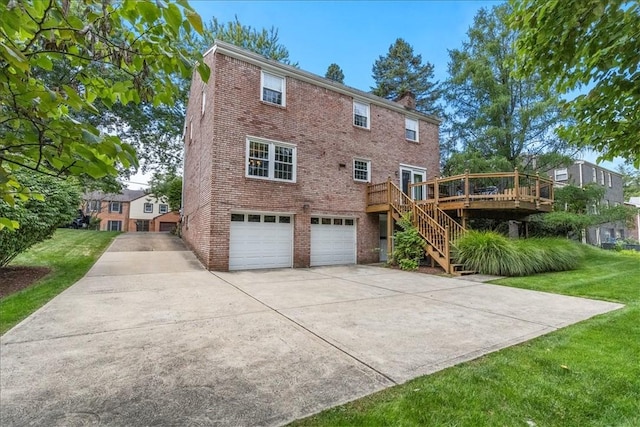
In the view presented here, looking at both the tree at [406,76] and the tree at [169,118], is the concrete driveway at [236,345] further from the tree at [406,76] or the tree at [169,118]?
the tree at [406,76]

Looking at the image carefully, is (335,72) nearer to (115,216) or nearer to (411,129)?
(411,129)

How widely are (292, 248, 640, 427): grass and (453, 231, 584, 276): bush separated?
5.67 metres

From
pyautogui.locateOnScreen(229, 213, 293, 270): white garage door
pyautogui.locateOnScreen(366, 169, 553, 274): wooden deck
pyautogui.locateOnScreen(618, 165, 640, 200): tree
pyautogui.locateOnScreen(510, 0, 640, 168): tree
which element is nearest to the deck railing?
pyautogui.locateOnScreen(366, 169, 553, 274): wooden deck

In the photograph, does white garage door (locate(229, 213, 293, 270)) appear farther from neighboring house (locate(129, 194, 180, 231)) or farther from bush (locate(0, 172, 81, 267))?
neighboring house (locate(129, 194, 180, 231))

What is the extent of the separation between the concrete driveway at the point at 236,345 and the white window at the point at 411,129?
10037 millimetres

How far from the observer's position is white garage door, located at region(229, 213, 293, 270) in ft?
35.5

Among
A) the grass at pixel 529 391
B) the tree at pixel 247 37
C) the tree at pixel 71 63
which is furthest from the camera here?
the tree at pixel 247 37

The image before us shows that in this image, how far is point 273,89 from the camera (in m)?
12.0

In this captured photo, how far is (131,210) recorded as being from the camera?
40844 millimetres

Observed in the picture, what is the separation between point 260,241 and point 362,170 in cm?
550

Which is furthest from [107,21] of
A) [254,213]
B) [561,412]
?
[254,213]

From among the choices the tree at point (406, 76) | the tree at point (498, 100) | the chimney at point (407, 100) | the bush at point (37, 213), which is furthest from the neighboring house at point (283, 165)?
the tree at point (406, 76)

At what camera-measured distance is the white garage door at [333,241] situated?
12.5m

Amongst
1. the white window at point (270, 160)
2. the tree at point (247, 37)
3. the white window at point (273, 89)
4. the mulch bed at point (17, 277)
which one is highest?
the tree at point (247, 37)
